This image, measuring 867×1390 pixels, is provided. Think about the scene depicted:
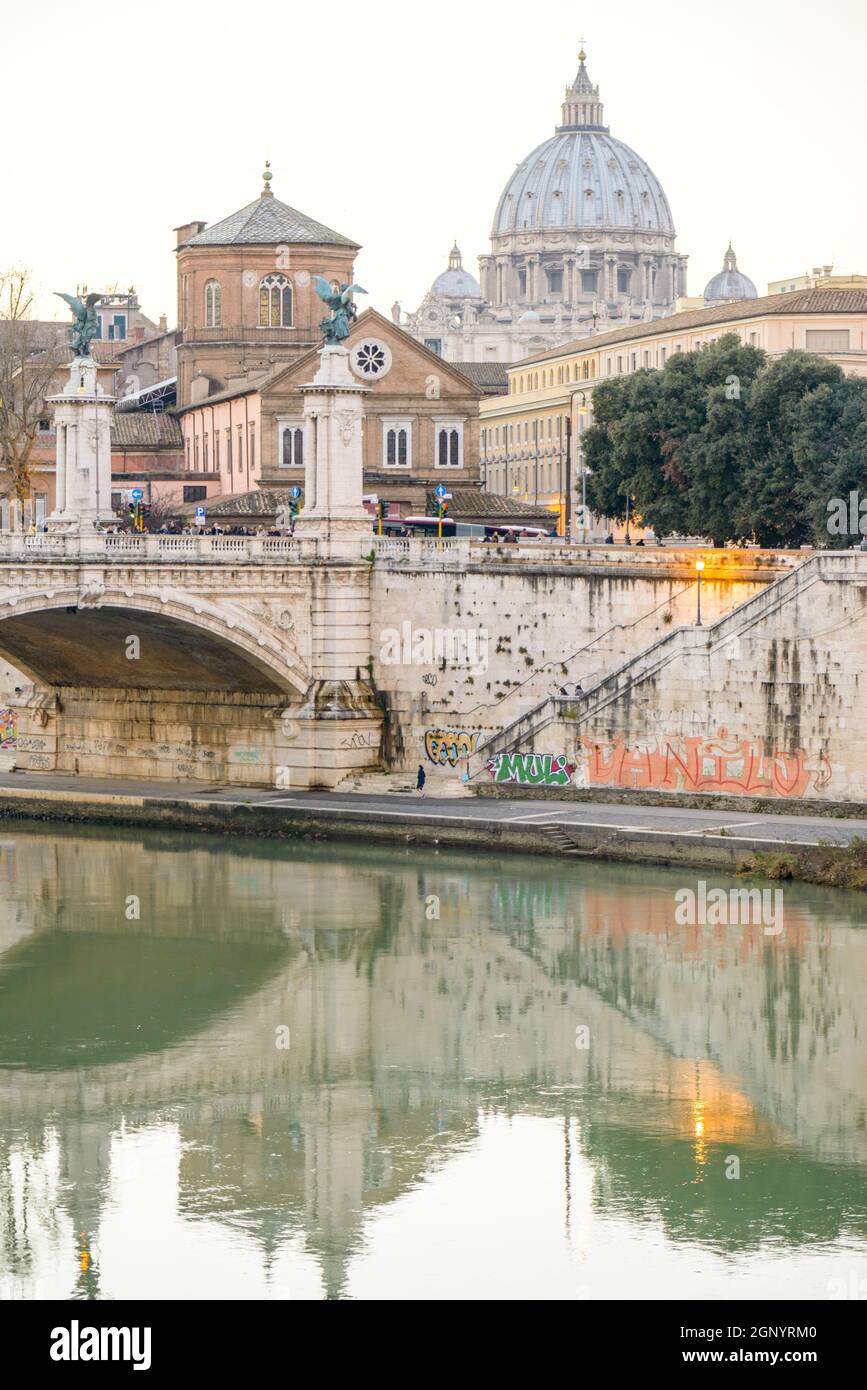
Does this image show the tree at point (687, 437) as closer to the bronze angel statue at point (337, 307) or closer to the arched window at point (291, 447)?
the arched window at point (291, 447)

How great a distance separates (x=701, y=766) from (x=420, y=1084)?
44.5 ft

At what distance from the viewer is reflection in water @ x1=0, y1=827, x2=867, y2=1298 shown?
→ 63.0 ft

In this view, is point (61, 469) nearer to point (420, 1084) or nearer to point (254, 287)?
point (420, 1084)

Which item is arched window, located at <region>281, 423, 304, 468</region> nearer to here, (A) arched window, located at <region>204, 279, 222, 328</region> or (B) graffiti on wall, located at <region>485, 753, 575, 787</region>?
(A) arched window, located at <region>204, 279, 222, 328</region>

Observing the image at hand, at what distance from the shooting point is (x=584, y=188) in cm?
14938

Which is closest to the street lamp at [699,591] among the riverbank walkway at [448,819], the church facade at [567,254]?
the riverbank walkway at [448,819]

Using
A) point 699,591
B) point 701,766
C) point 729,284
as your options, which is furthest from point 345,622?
point 729,284

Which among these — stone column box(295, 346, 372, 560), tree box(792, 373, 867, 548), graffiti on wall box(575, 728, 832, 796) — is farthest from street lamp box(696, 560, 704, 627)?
tree box(792, 373, 867, 548)

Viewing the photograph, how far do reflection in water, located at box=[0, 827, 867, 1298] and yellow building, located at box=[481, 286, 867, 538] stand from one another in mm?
21344

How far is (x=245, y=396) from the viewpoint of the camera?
186ft

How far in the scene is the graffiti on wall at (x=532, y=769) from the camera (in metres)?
38.2

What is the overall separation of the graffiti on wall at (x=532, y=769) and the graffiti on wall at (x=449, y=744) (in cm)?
72
